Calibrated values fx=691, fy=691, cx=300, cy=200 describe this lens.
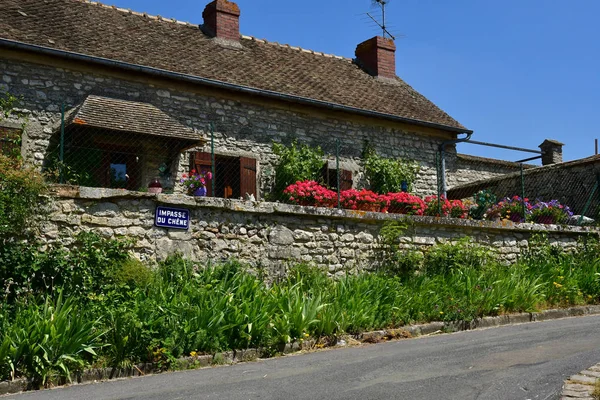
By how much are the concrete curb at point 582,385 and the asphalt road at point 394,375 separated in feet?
0.32

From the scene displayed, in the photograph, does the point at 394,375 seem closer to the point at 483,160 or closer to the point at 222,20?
the point at 222,20

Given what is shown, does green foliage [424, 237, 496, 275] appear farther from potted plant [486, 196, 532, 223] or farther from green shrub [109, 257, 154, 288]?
green shrub [109, 257, 154, 288]

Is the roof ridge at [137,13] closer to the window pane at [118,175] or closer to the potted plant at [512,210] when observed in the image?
the window pane at [118,175]

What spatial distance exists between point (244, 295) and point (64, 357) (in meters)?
2.65

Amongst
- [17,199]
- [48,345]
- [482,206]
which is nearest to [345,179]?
[482,206]

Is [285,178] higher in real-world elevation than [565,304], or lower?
higher

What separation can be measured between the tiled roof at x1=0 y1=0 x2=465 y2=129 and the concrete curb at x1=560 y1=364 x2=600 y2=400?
1073 cm

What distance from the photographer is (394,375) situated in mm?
6469

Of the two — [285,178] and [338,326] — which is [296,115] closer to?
[285,178]

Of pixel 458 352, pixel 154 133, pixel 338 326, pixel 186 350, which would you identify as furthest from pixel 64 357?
pixel 154 133

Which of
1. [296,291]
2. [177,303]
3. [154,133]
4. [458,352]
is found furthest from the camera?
[154,133]

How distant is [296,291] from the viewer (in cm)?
952

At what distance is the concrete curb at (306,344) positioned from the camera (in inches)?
277

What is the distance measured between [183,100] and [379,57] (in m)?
7.27
